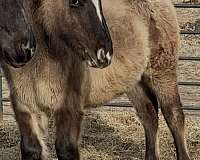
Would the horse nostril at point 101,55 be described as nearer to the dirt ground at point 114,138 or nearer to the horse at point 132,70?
the horse at point 132,70

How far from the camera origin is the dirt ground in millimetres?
6633

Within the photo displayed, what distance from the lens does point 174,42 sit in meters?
6.26

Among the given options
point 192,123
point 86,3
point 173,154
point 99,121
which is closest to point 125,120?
point 99,121

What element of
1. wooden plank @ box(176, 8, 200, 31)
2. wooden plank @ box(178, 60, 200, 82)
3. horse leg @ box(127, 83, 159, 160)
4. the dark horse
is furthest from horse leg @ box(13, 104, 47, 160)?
wooden plank @ box(176, 8, 200, 31)

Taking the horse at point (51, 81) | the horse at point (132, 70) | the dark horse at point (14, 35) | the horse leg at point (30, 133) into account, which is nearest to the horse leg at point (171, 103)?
the horse at point (132, 70)

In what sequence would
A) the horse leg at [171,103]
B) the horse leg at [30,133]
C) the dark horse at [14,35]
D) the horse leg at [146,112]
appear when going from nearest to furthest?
the dark horse at [14,35] < the horse leg at [30,133] < the horse leg at [171,103] < the horse leg at [146,112]

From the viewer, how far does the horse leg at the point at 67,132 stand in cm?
511

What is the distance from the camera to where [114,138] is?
23.8 feet

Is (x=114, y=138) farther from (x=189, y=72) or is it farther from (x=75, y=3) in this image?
(x=189, y=72)

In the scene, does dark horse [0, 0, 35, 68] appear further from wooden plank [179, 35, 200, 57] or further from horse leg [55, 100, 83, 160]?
wooden plank [179, 35, 200, 57]

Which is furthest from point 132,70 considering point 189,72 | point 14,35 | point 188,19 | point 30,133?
point 188,19

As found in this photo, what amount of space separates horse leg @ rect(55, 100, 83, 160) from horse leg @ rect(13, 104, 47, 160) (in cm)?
22

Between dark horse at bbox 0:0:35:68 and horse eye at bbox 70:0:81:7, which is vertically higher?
horse eye at bbox 70:0:81:7

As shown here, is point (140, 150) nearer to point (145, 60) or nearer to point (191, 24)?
point (145, 60)
